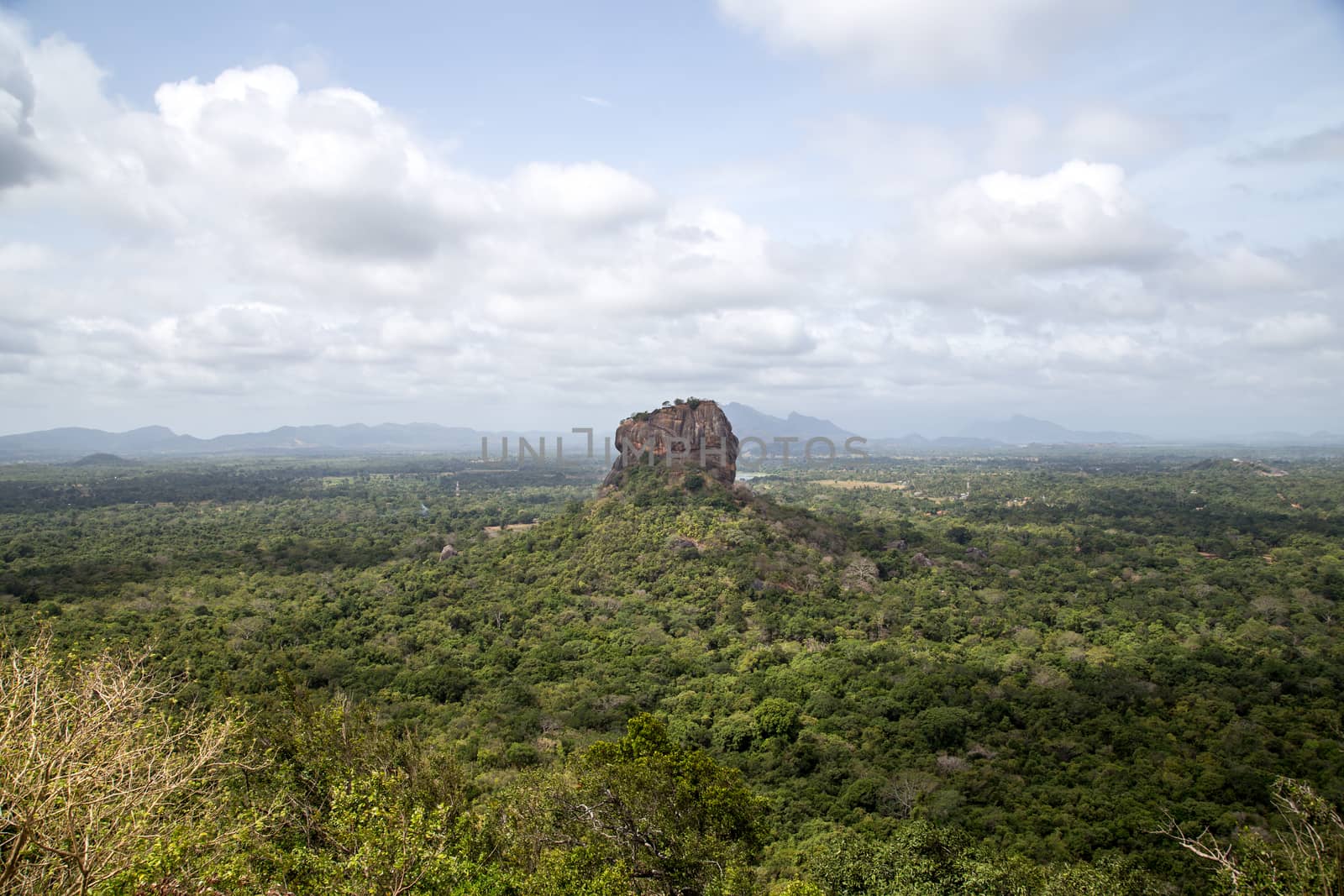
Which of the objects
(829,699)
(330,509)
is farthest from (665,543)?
(330,509)

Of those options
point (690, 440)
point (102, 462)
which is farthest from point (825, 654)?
point (102, 462)

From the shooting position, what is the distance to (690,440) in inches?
2130

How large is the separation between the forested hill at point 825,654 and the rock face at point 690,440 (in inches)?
86.0

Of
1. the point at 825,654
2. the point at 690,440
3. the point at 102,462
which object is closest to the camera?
the point at 825,654

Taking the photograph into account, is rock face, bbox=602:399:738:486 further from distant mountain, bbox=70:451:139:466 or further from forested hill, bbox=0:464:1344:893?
distant mountain, bbox=70:451:139:466

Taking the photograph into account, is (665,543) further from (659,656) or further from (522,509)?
(522,509)

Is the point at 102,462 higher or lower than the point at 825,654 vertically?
higher

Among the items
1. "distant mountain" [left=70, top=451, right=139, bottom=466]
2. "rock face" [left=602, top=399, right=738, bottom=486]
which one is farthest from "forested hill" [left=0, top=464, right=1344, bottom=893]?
"distant mountain" [left=70, top=451, right=139, bottom=466]

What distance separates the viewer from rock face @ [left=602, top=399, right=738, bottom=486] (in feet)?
176

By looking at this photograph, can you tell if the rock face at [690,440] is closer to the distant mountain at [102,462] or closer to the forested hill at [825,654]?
the forested hill at [825,654]

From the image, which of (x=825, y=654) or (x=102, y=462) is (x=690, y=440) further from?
(x=102, y=462)

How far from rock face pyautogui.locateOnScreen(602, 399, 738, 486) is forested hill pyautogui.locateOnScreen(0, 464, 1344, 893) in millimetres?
2185

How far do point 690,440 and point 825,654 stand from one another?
24.9 m

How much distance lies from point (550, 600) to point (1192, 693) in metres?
30.5
